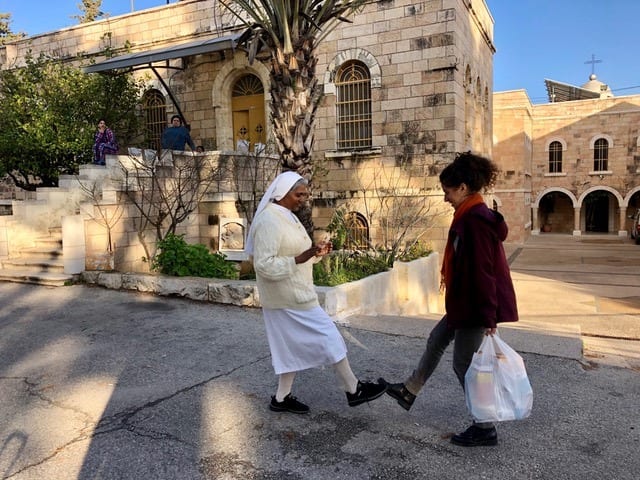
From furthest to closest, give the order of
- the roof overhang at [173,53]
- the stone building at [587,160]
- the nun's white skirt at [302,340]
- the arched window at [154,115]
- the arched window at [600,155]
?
the arched window at [600,155] → the stone building at [587,160] → the arched window at [154,115] → the roof overhang at [173,53] → the nun's white skirt at [302,340]

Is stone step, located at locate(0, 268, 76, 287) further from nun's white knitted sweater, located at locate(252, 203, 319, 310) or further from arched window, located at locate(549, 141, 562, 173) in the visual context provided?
arched window, located at locate(549, 141, 562, 173)

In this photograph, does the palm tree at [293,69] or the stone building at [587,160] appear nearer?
the palm tree at [293,69]

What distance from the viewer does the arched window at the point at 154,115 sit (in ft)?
50.3

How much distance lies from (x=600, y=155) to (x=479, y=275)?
34401mm

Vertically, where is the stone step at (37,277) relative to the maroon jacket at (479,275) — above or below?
below

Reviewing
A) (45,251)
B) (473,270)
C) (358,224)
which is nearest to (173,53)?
(45,251)

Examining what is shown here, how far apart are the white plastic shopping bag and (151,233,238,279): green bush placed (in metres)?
5.43

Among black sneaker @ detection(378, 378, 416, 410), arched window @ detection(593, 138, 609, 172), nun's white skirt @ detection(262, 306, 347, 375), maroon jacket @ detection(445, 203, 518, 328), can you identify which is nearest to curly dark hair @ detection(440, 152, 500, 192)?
maroon jacket @ detection(445, 203, 518, 328)

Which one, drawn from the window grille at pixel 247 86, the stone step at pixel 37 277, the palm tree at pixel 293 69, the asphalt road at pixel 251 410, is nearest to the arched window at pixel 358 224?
the window grille at pixel 247 86

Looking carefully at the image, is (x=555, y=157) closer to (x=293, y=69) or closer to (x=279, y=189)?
(x=293, y=69)

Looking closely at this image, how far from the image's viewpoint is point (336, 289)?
19.7ft

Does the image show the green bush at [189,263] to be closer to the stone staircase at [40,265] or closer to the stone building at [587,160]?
the stone staircase at [40,265]

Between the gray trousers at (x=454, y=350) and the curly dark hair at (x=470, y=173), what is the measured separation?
2.74 ft

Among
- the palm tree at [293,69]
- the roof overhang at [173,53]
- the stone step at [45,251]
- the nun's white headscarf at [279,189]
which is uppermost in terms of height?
the roof overhang at [173,53]
